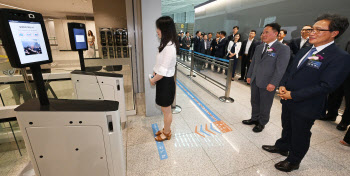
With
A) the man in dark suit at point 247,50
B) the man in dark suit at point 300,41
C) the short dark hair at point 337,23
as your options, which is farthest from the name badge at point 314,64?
the man in dark suit at point 247,50

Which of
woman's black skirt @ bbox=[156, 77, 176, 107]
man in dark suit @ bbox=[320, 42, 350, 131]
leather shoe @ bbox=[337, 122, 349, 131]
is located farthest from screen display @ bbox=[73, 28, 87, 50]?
leather shoe @ bbox=[337, 122, 349, 131]

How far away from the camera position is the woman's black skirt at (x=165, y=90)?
187 cm

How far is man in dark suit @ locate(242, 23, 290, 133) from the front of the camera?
2.17m

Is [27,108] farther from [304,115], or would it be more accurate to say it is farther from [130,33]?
[130,33]

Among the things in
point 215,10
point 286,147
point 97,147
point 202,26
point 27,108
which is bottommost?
point 286,147

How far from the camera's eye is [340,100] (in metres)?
2.92

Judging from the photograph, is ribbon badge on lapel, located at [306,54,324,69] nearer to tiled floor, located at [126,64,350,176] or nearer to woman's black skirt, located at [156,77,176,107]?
tiled floor, located at [126,64,350,176]

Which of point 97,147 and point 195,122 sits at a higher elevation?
point 97,147

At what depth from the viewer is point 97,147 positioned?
3.79 feet

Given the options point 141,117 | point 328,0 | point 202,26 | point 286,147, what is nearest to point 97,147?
point 141,117

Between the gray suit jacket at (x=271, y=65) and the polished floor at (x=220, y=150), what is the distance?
0.91 meters

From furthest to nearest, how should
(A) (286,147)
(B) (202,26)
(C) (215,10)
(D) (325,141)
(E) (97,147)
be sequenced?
(B) (202,26)
(C) (215,10)
(D) (325,141)
(A) (286,147)
(E) (97,147)

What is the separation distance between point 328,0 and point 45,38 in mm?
5446

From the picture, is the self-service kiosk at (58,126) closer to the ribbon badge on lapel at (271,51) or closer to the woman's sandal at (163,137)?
the woman's sandal at (163,137)
